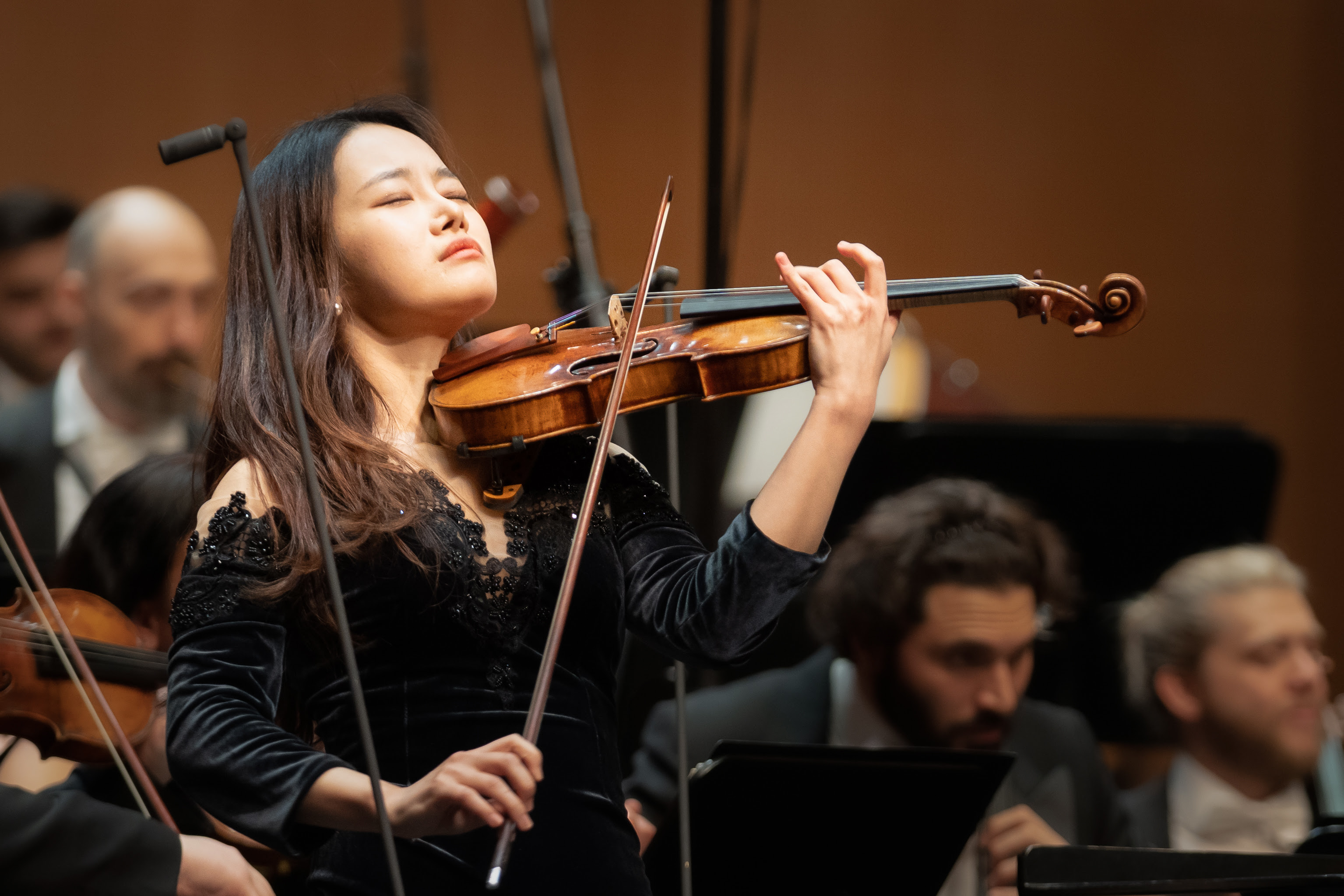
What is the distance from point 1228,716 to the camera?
235 centimetres

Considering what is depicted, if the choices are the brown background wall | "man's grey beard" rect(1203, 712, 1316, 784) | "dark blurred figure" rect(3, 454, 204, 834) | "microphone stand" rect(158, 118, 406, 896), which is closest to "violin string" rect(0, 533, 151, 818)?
"dark blurred figure" rect(3, 454, 204, 834)

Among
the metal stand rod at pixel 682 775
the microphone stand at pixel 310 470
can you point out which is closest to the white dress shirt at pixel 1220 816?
the metal stand rod at pixel 682 775

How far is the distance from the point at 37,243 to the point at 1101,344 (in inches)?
119

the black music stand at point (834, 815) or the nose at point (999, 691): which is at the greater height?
the black music stand at point (834, 815)

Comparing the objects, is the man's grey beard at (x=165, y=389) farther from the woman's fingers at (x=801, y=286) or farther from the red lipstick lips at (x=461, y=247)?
the woman's fingers at (x=801, y=286)

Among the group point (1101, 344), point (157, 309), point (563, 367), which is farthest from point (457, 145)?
point (563, 367)

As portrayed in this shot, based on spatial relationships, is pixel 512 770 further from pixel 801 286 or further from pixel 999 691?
pixel 999 691

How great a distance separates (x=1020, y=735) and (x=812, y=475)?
4.38 ft

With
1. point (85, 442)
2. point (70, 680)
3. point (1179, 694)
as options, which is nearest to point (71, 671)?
point (70, 680)

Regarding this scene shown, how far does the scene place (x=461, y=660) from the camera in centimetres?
119

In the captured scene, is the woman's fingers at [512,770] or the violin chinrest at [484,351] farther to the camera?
the violin chinrest at [484,351]

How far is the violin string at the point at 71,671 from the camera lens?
1512 mm

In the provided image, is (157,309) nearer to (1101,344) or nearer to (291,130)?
(291,130)

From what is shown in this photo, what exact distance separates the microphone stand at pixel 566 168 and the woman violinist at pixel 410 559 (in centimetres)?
61
